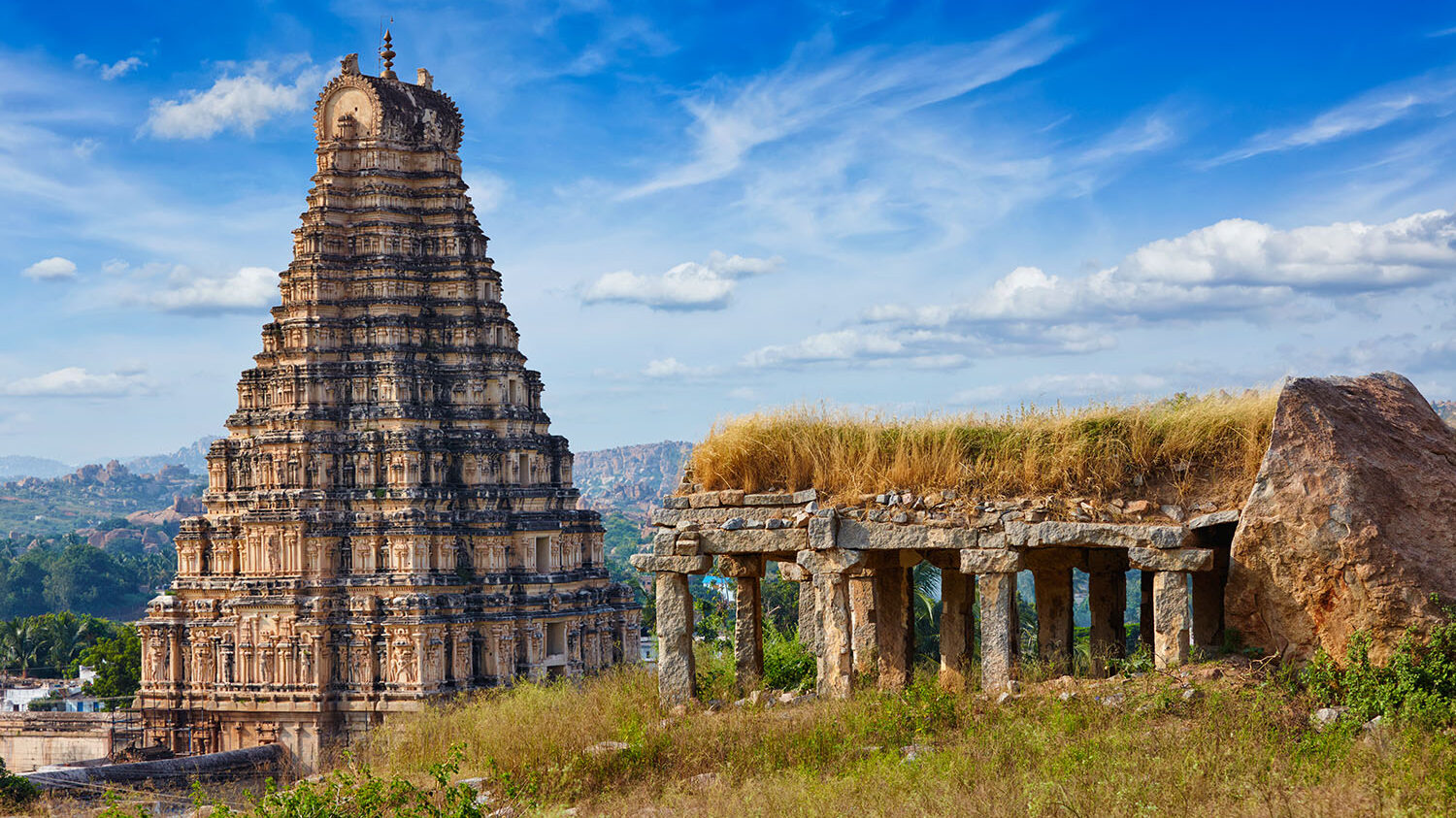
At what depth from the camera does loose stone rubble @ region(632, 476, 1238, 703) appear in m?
14.2

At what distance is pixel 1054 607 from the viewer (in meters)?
18.2

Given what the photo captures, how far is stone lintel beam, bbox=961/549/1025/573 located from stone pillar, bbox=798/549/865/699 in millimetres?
1143

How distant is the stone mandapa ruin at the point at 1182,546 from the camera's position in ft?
43.7

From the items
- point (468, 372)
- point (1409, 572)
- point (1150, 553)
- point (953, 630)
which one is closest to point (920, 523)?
point (1150, 553)

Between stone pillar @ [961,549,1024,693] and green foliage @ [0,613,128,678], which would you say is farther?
green foliage @ [0,613,128,678]

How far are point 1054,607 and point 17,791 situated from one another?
59.1ft

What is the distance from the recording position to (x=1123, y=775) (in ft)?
35.9

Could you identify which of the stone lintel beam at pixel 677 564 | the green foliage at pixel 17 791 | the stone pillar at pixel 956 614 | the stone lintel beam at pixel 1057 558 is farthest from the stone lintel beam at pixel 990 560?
the green foliage at pixel 17 791

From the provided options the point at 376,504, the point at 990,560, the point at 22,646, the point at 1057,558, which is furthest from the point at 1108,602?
the point at 22,646

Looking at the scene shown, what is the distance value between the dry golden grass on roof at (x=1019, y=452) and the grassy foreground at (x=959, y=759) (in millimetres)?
2065

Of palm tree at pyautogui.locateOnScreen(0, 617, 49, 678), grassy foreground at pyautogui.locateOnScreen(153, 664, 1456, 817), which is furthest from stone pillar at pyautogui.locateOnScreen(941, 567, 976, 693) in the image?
palm tree at pyautogui.locateOnScreen(0, 617, 49, 678)

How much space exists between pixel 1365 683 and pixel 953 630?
19.1 ft

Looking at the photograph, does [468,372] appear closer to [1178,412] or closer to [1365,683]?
[1178,412]

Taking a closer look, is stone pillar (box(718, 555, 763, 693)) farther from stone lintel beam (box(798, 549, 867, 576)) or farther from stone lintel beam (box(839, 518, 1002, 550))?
stone lintel beam (box(839, 518, 1002, 550))
